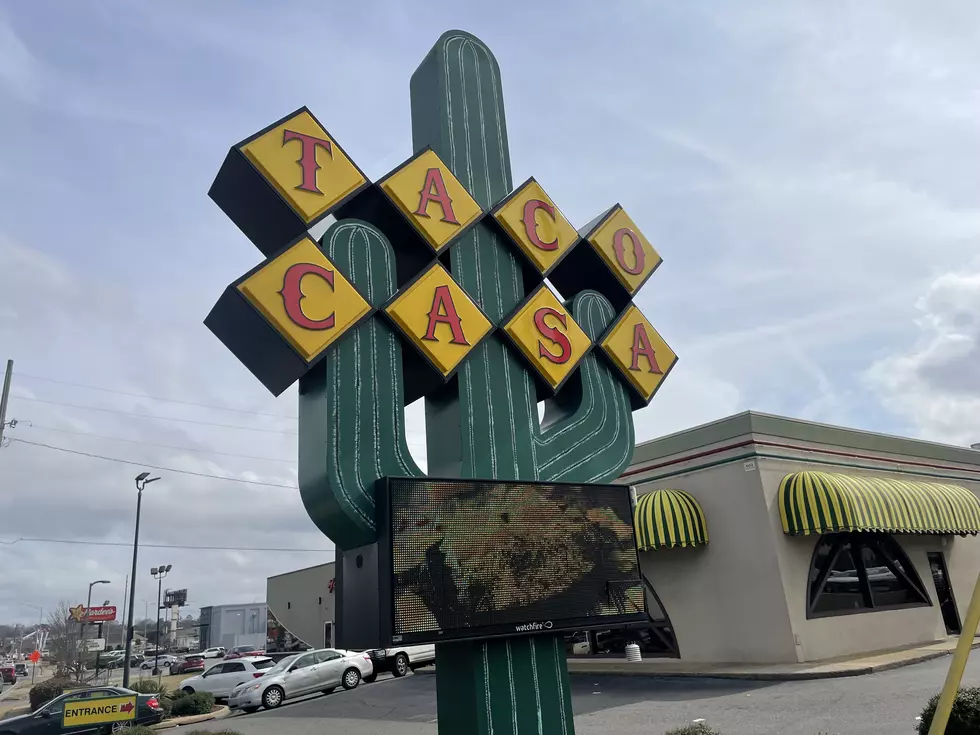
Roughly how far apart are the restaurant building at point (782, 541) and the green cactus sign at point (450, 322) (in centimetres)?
805

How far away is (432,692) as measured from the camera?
18.1m

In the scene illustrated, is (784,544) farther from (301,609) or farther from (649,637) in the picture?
(301,609)

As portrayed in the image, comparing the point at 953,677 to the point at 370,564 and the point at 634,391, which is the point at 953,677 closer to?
the point at 370,564

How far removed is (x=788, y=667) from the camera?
15078mm

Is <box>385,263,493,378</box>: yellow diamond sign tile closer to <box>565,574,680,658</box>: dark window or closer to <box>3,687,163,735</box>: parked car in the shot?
<box>3,687,163,735</box>: parked car

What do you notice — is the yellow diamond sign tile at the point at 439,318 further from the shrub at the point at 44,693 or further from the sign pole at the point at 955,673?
the shrub at the point at 44,693

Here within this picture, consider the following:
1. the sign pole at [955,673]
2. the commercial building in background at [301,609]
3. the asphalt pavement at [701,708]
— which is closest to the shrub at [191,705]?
the asphalt pavement at [701,708]

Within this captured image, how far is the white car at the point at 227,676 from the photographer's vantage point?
22.4m

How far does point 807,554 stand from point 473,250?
1207 cm

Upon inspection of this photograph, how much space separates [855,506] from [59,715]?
677 inches

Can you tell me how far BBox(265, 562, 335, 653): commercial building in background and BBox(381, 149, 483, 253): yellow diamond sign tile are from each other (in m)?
30.0

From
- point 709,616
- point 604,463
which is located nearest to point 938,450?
point 709,616

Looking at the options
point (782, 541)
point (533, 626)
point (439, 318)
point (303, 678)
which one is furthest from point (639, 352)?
point (303, 678)

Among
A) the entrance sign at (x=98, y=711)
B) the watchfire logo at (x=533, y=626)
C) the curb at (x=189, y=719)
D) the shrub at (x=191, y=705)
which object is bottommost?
the curb at (x=189, y=719)
